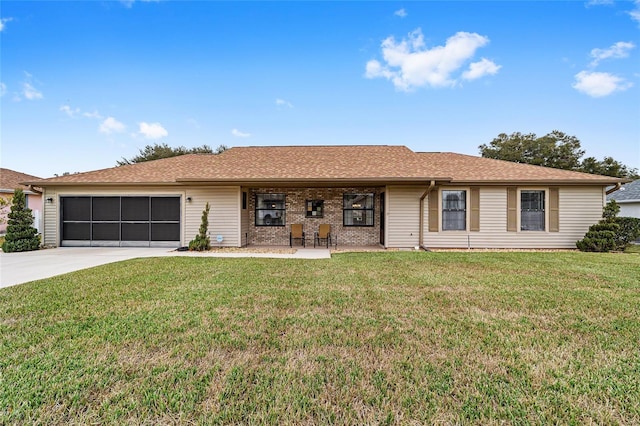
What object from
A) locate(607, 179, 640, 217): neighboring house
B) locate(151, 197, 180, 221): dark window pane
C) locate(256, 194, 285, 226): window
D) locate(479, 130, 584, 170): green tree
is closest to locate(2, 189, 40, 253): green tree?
locate(151, 197, 180, 221): dark window pane

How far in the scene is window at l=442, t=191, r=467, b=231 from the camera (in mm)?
9938

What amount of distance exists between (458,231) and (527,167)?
3996 millimetres

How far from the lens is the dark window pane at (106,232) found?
1052 centimetres

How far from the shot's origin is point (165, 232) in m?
10.5

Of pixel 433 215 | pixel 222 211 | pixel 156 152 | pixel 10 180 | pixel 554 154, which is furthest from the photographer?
pixel 156 152

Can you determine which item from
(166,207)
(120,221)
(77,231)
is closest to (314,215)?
(166,207)

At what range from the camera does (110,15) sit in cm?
1045

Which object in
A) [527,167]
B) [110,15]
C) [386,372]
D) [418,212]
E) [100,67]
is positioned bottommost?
[386,372]

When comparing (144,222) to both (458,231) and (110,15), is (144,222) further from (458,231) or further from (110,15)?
(458,231)

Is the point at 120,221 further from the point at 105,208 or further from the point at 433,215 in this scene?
the point at 433,215

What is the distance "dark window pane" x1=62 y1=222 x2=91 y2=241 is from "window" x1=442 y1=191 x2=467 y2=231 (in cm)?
1342

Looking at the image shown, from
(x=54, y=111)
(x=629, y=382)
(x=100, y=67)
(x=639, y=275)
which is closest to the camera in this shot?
(x=629, y=382)

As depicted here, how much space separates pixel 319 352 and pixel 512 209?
10.1m

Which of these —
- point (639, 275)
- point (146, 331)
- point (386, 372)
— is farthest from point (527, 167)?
point (146, 331)
